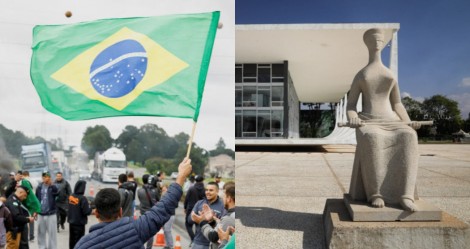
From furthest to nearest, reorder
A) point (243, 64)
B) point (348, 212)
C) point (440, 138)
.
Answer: point (440, 138) → point (243, 64) → point (348, 212)

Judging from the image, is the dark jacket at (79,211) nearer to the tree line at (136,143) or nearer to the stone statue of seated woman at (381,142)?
the tree line at (136,143)

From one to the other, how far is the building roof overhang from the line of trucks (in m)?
15.8

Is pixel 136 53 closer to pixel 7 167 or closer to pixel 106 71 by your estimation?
pixel 106 71

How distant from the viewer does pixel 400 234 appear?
3.98m

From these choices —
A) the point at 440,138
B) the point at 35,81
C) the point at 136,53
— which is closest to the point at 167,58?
the point at 136,53

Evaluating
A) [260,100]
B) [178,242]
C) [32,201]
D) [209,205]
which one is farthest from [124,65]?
[260,100]

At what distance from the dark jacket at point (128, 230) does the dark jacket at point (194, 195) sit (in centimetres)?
144

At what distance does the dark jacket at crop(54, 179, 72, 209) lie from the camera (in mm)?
4434

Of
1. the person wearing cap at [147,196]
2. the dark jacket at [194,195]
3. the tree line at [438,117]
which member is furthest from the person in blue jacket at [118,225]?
the tree line at [438,117]

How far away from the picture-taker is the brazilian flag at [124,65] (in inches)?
138

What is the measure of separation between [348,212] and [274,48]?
17803mm

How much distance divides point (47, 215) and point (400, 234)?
4.15 m

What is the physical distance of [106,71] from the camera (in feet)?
11.8

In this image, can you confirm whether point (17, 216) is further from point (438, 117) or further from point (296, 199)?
point (438, 117)
